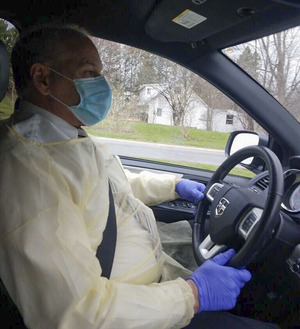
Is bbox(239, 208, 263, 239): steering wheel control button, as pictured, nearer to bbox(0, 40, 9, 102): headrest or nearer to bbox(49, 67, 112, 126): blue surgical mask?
bbox(49, 67, 112, 126): blue surgical mask

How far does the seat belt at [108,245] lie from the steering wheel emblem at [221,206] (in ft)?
1.46

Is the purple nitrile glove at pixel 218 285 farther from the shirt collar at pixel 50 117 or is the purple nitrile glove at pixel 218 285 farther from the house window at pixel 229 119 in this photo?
the house window at pixel 229 119

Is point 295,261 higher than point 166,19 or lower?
→ lower

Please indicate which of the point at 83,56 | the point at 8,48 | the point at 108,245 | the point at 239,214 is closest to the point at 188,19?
the point at 83,56

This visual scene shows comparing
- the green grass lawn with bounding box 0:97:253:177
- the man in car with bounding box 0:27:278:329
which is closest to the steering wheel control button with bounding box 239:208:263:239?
the man in car with bounding box 0:27:278:329

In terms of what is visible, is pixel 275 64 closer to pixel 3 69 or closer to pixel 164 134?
pixel 164 134

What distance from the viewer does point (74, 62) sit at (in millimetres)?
1384

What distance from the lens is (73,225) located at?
1050mm

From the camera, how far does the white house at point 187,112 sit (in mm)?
2033

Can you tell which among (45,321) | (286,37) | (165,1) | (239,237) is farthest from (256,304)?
(165,1)

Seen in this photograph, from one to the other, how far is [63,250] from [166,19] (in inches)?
43.6

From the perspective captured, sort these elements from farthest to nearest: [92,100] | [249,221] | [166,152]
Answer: [166,152]
[92,100]
[249,221]

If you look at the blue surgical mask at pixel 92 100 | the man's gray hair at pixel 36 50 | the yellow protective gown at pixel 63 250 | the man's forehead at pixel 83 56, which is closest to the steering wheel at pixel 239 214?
the yellow protective gown at pixel 63 250

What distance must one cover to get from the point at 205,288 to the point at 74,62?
1.00m
